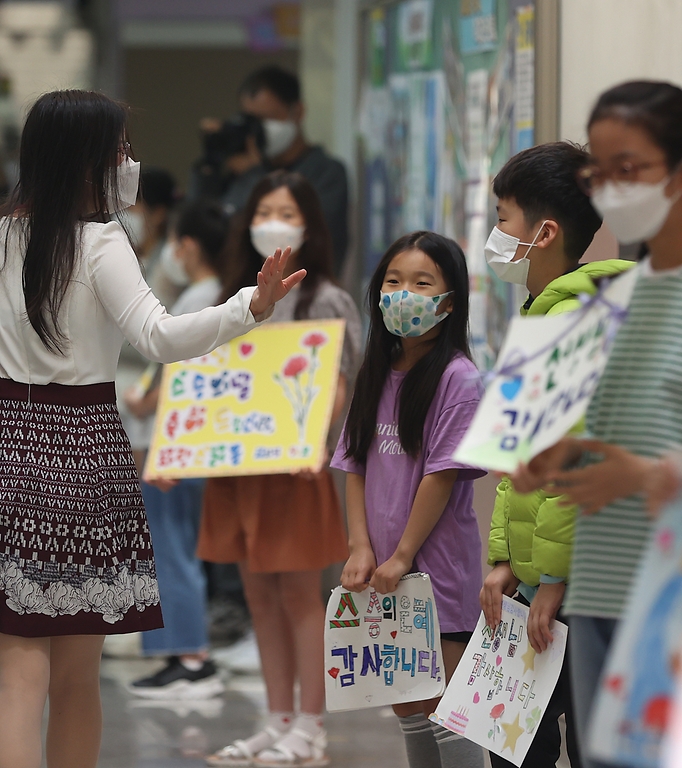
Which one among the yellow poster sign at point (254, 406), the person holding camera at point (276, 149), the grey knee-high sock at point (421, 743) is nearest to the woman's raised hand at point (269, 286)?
the grey knee-high sock at point (421, 743)

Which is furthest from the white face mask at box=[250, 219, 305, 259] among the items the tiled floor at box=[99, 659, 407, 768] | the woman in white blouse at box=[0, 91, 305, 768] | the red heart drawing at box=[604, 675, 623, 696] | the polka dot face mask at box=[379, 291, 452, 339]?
the red heart drawing at box=[604, 675, 623, 696]

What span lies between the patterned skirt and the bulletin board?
6.26ft

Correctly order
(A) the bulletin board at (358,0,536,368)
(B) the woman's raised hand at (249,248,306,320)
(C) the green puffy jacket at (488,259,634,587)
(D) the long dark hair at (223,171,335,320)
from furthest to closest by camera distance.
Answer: (A) the bulletin board at (358,0,536,368) < (D) the long dark hair at (223,171,335,320) < (B) the woman's raised hand at (249,248,306,320) < (C) the green puffy jacket at (488,259,634,587)

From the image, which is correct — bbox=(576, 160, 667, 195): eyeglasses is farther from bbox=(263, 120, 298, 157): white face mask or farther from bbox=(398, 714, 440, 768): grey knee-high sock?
bbox=(263, 120, 298, 157): white face mask

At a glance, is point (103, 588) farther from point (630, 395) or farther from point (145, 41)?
point (145, 41)

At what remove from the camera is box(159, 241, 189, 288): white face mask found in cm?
528

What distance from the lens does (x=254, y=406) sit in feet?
13.1

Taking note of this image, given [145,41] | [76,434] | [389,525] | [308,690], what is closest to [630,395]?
[389,525]

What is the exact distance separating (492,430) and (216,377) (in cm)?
241

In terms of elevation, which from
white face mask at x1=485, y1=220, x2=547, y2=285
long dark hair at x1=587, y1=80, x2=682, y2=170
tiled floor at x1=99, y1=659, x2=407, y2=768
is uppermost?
long dark hair at x1=587, y1=80, x2=682, y2=170

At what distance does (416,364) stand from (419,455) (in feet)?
0.71

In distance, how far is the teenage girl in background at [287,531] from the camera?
12.8 ft

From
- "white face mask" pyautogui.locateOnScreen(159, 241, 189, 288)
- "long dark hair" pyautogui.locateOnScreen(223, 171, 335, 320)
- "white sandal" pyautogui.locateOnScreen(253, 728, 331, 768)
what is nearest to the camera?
"white sandal" pyautogui.locateOnScreen(253, 728, 331, 768)

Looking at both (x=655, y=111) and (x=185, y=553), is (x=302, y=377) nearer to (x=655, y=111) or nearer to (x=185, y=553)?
(x=185, y=553)
